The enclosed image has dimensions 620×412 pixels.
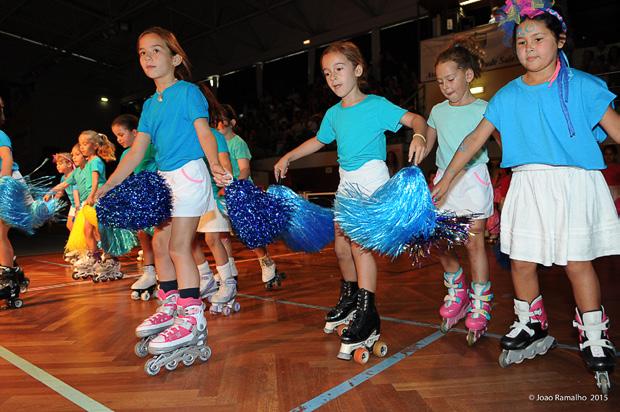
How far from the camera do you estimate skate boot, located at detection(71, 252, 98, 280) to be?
4402 mm

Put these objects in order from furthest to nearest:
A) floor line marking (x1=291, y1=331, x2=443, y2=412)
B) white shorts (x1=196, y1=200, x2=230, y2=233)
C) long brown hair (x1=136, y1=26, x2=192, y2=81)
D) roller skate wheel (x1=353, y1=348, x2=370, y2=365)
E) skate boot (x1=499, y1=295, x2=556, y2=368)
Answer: white shorts (x1=196, y1=200, x2=230, y2=233) → long brown hair (x1=136, y1=26, x2=192, y2=81) → roller skate wheel (x1=353, y1=348, x2=370, y2=365) → skate boot (x1=499, y1=295, x2=556, y2=368) → floor line marking (x1=291, y1=331, x2=443, y2=412)

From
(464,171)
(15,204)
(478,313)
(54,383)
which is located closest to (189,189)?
(54,383)

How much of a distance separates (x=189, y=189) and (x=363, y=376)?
43.1 inches

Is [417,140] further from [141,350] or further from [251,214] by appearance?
[141,350]

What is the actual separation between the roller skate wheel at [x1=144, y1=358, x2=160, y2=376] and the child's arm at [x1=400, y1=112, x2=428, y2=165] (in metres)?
1.33

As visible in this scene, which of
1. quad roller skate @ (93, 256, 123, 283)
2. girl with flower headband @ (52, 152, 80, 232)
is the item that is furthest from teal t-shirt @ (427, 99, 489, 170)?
girl with flower headband @ (52, 152, 80, 232)

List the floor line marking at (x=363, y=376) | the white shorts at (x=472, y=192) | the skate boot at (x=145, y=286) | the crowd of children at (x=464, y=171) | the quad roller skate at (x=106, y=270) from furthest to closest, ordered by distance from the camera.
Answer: the quad roller skate at (x=106, y=270), the skate boot at (x=145, y=286), the white shorts at (x=472, y=192), the crowd of children at (x=464, y=171), the floor line marking at (x=363, y=376)

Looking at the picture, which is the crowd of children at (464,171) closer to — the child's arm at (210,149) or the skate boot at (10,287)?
the child's arm at (210,149)

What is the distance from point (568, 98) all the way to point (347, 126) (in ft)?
3.01

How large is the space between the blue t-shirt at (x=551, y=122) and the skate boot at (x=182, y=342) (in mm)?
1457

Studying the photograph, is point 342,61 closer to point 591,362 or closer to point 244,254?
point 591,362

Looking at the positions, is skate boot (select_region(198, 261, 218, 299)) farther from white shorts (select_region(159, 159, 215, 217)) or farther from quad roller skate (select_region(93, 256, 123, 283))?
quad roller skate (select_region(93, 256, 123, 283))

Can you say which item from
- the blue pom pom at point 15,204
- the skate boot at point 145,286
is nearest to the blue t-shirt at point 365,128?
the skate boot at point 145,286

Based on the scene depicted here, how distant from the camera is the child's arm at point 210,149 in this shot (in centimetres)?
201
